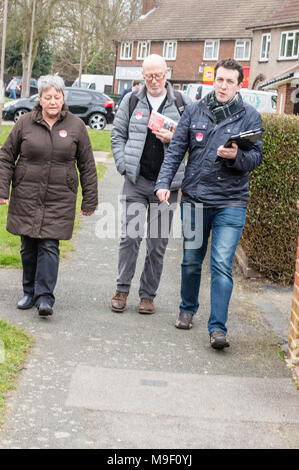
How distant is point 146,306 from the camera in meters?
6.25

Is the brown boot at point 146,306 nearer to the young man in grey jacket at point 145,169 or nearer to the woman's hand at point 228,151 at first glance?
the young man in grey jacket at point 145,169

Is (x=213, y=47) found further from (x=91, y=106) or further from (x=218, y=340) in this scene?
(x=218, y=340)

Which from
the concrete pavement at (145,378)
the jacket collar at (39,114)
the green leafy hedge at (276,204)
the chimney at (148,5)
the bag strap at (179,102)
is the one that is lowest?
the concrete pavement at (145,378)

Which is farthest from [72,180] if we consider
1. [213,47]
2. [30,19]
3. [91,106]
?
[213,47]

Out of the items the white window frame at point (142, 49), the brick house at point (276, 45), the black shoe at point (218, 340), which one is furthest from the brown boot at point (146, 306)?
the white window frame at point (142, 49)

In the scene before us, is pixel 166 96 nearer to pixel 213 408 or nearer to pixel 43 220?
pixel 43 220

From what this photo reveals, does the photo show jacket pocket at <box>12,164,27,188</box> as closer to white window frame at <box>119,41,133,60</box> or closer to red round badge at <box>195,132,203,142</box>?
red round badge at <box>195,132,203,142</box>

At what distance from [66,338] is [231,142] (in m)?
1.80

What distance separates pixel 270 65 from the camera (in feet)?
149

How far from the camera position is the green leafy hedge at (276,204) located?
7.06 meters

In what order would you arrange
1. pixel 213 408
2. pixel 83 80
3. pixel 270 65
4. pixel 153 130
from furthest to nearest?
pixel 83 80, pixel 270 65, pixel 153 130, pixel 213 408
